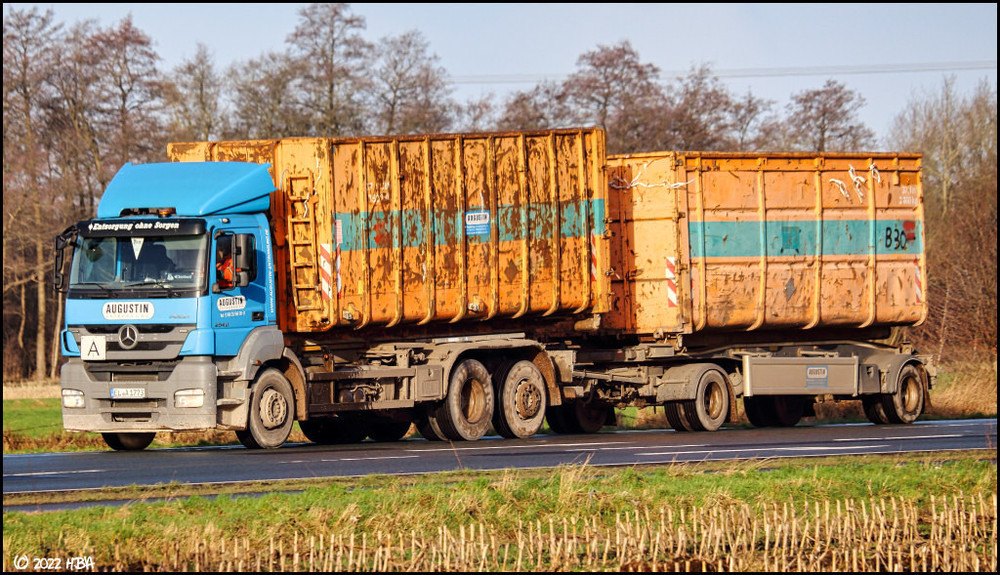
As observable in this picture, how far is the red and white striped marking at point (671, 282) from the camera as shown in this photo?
20719mm

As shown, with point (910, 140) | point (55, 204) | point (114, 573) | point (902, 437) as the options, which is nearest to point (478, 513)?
point (114, 573)

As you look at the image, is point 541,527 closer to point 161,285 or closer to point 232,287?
point 232,287

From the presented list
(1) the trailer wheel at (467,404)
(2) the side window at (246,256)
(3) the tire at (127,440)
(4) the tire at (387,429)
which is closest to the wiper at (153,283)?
(2) the side window at (246,256)

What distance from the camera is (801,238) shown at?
72.1 ft

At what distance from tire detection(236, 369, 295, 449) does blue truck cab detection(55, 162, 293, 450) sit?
0.04 m

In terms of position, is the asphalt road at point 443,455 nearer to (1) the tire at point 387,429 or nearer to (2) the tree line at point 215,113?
(1) the tire at point 387,429

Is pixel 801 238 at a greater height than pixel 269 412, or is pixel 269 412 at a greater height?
pixel 801 238

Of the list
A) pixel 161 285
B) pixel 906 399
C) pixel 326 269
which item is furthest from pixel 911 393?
pixel 161 285

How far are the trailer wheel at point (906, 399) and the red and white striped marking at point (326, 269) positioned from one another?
31.8ft

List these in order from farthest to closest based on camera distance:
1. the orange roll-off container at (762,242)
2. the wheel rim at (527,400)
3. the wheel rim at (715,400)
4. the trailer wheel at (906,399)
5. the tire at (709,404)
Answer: the trailer wheel at (906,399), the wheel rim at (715,400), the tire at (709,404), the orange roll-off container at (762,242), the wheel rim at (527,400)

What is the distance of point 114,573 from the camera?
8.20 metres

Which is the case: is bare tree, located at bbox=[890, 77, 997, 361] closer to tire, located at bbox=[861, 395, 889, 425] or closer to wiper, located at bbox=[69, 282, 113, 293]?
tire, located at bbox=[861, 395, 889, 425]

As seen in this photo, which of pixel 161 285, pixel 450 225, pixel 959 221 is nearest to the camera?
pixel 161 285

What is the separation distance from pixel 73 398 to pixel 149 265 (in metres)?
1.85
